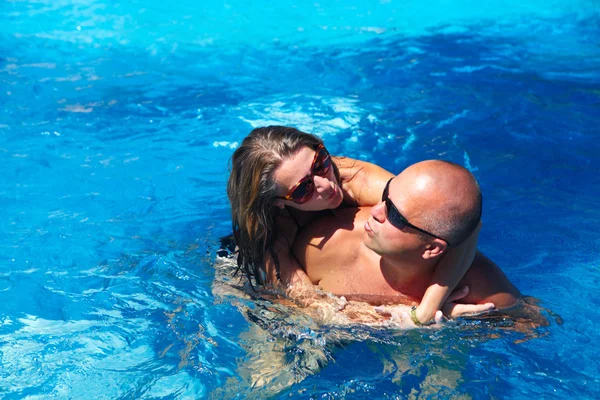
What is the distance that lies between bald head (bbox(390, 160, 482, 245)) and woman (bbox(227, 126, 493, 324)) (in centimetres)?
20

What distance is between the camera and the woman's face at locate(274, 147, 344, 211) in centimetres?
400

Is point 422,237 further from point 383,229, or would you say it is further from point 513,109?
point 513,109

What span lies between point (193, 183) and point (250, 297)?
253 centimetres

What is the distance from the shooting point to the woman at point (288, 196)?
3885mm

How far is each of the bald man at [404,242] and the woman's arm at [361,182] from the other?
3.2 inches

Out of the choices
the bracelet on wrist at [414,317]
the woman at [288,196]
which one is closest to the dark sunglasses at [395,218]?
the woman at [288,196]

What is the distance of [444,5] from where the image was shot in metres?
13.3

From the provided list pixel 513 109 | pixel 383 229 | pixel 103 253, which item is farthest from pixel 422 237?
pixel 513 109

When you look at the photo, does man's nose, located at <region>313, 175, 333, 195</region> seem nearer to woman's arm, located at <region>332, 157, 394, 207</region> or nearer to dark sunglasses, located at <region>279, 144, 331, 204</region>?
dark sunglasses, located at <region>279, 144, 331, 204</region>

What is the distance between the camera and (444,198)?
138 inches

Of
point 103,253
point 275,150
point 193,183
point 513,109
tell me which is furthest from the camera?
point 513,109

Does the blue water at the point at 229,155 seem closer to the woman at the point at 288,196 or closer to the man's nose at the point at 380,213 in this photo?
the woman at the point at 288,196

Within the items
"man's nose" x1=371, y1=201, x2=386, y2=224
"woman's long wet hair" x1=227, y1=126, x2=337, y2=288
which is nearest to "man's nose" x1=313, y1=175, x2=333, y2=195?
"woman's long wet hair" x1=227, y1=126, x2=337, y2=288

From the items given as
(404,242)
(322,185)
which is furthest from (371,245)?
(322,185)
